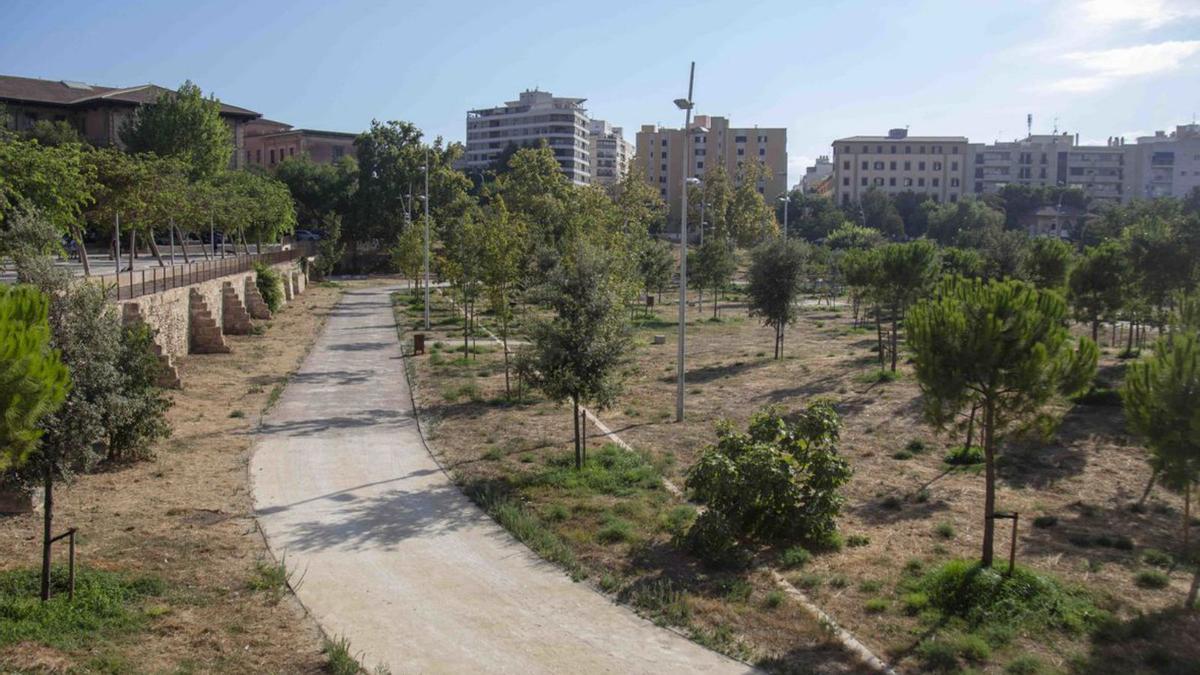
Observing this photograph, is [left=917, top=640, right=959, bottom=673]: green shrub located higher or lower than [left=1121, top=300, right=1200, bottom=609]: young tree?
lower

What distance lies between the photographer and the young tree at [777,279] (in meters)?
30.9

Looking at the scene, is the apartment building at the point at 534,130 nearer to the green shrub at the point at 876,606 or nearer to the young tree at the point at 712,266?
the young tree at the point at 712,266

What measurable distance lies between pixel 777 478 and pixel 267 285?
35.4 meters

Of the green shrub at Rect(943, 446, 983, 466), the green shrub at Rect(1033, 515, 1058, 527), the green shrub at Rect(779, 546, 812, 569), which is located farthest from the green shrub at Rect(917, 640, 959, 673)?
the green shrub at Rect(943, 446, 983, 466)

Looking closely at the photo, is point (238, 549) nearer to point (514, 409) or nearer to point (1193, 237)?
point (514, 409)

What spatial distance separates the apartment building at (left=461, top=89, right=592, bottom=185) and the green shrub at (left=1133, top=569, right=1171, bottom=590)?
5163 inches

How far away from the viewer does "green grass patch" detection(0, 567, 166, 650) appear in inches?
357

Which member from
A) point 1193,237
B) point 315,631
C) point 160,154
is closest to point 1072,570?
point 315,631

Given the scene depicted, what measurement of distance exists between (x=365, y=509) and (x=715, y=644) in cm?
644

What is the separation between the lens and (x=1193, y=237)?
96.3ft

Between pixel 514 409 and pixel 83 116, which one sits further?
pixel 83 116

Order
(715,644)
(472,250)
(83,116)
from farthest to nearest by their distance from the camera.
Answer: (83,116), (472,250), (715,644)

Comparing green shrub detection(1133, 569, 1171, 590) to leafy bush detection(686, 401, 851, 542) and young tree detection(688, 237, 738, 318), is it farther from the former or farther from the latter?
young tree detection(688, 237, 738, 318)

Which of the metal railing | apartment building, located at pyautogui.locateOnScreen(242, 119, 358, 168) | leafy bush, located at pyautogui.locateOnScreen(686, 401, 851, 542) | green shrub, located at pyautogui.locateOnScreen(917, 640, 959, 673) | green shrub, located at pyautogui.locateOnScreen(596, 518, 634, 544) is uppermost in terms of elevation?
apartment building, located at pyautogui.locateOnScreen(242, 119, 358, 168)
